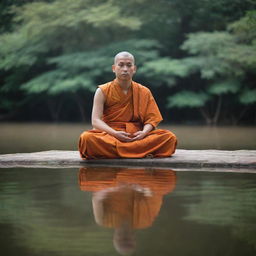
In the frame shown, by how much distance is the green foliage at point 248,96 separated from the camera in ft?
50.5

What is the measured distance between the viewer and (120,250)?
237 cm

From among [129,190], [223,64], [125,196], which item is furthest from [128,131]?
[223,64]

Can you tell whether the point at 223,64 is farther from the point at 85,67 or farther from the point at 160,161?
the point at 160,161

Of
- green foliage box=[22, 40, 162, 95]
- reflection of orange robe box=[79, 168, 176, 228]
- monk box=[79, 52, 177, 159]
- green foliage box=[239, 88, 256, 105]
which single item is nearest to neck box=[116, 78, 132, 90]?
monk box=[79, 52, 177, 159]

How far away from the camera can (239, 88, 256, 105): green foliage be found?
15380 millimetres

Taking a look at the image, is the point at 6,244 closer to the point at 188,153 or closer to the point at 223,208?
the point at 223,208

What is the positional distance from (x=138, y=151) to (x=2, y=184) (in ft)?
5.33

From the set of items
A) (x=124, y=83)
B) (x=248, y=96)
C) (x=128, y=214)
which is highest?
(x=248, y=96)

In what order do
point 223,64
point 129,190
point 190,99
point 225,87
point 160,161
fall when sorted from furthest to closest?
point 190,99 → point 225,87 → point 223,64 → point 160,161 → point 129,190

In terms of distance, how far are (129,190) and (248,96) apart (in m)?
12.1

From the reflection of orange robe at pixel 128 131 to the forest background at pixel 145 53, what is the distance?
947 centimetres

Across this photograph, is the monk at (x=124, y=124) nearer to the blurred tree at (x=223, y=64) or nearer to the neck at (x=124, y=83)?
the neck at (x=124, y=83)

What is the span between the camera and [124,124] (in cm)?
573

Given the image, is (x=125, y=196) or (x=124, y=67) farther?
(x=124, y=67)
